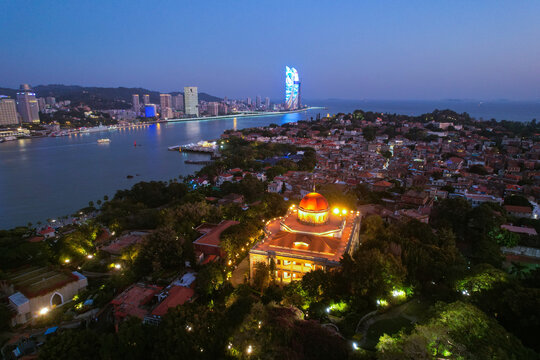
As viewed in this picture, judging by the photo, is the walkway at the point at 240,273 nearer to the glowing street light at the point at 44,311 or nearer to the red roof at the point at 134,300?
the red roof at the point at 134,300

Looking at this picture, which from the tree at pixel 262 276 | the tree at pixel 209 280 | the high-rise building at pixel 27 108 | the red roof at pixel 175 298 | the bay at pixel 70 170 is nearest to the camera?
the red roof at pixel 175 298

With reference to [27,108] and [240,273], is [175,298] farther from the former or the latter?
[27,108]

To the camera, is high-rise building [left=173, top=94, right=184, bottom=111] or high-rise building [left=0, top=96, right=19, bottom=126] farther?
high-rise building [left=173, top=94, right=184, bottom=111]

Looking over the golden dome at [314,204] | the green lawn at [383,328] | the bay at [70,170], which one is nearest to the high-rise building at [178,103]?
the bay at [70,170]

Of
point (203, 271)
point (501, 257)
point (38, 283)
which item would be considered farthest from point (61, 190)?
point (501, 257)

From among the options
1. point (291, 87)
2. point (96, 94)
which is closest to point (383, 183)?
point (291, 87)

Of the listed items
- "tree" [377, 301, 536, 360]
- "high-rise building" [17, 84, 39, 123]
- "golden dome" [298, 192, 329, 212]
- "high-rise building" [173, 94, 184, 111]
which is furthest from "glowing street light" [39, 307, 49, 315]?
"high-rise building" [173, 94, 184, 111]

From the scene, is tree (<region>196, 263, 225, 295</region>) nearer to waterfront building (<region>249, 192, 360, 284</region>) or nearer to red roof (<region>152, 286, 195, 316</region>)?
red roof (<region>152, 286, 195, 316</region>)
